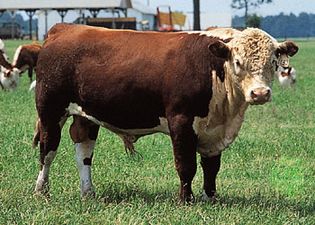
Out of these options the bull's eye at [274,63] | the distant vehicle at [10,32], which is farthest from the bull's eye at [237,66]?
the distant vehicle at [10,32]

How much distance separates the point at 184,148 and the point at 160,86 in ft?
1.88

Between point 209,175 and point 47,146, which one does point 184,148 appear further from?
point 47,146

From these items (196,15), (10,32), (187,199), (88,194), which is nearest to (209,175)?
(187,199)

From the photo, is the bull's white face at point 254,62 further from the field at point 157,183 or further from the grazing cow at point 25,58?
the grazing cow at point 25,58

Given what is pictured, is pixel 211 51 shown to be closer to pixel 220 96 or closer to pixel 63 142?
pixel 220 96

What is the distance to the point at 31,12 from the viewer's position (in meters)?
73.9

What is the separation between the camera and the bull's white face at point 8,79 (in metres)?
22.4

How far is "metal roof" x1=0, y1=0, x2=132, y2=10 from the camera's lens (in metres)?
67.6

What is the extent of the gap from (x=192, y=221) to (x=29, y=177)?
2.79 meters

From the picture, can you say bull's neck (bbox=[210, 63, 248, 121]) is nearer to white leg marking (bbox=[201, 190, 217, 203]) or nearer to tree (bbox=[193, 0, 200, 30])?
white leg marking (bbox=[201, 190, 217, 203])

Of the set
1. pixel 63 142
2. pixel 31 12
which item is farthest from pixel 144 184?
pixel 31 12

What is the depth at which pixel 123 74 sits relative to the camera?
302 inches

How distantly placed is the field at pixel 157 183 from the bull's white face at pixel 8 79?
27.6 feet

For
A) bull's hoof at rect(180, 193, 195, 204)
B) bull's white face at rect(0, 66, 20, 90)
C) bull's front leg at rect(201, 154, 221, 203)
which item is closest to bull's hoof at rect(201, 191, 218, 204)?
bull's front leg at rect(201, 154, 221, 203)
